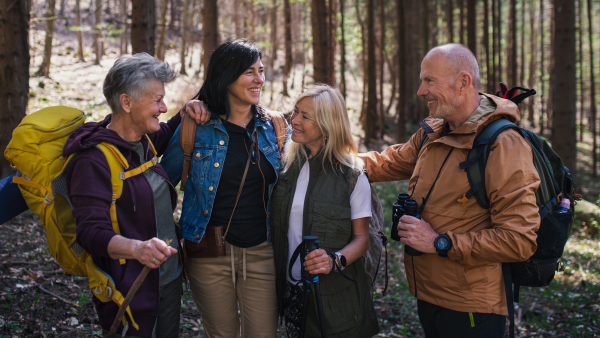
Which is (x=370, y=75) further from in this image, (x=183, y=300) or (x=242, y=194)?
(x=242, y=194)

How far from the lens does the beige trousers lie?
2.86 metres

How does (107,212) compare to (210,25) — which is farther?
(210,25)

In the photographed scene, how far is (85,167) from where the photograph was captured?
6.95 feet

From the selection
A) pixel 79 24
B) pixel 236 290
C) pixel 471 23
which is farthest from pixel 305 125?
pixel 79 24

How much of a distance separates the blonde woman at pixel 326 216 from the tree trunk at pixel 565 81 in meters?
9.50

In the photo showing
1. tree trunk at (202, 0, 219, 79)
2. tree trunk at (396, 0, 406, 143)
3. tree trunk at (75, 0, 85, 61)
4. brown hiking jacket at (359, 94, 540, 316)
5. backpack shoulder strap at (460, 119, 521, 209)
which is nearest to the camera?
brown hiking jacket at (359, 94, 540, 316)

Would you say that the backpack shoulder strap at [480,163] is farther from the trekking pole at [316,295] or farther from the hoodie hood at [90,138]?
the hoodie hood at [90,138]

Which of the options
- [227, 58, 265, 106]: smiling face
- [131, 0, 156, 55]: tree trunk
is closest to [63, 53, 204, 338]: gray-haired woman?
[227, 58, 265, 106]: smiling face

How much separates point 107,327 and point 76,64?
86.6 feet

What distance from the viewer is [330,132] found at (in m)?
2.88

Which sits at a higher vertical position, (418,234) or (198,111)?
(198,111)

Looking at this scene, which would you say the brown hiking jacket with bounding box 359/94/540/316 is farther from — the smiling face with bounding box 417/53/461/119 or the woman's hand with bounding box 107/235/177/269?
the woman's hand with bounding box 107/235/177/269

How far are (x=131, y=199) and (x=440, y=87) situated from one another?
1976mm

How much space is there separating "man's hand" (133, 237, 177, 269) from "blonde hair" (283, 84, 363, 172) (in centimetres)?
116
